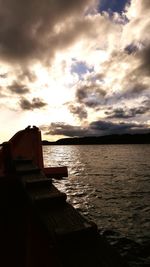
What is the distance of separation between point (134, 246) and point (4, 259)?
649 cm

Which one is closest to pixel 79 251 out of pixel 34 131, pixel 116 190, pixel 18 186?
pixel 18 186

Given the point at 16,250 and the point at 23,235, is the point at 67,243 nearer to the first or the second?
the point at 16,250

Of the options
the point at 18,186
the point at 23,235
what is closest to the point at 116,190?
the point at 18,186

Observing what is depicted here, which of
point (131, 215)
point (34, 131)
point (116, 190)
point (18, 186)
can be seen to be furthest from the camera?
point (116, 190)

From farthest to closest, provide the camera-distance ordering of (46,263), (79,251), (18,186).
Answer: (18,186) → (46,263) → (79,251)

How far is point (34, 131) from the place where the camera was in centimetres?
1041

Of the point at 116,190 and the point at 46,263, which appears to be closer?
the point at 46,263

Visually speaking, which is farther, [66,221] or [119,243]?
[119,243]

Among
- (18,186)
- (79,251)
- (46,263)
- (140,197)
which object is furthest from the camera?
(140,197)

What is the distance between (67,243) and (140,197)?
15.9 m

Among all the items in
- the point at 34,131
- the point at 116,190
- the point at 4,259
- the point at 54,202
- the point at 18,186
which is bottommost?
the point at 116,190

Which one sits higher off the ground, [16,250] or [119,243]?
[16,250]

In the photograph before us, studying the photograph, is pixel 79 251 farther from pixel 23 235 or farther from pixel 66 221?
pixel 23 235

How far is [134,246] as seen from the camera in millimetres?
8742
